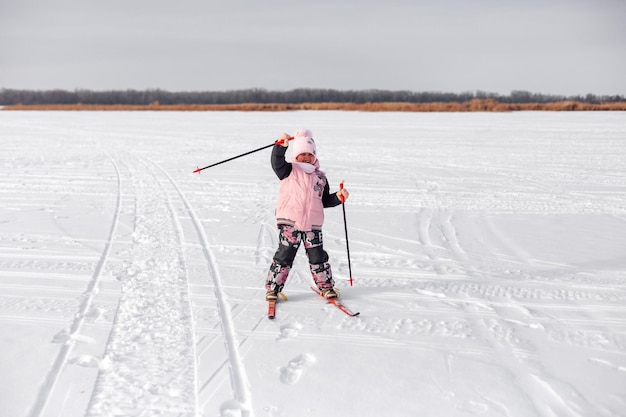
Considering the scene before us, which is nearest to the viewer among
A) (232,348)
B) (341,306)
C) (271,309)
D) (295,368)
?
(295,368)

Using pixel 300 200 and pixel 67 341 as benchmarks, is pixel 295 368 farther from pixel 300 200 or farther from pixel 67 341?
pixel 67 341

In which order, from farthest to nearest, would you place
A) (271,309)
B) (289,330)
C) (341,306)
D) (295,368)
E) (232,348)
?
1. (341,306)
2. (271,309)
3. (289,330)
4. (232,348)
5. (295,368)

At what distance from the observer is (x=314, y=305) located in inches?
186

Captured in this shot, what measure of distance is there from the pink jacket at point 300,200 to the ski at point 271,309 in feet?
2.33

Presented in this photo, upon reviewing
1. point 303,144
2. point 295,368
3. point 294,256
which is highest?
point 303,144

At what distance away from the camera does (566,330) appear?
4207mm

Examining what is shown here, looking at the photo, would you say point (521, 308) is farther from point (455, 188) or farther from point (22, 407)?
point (455, 188)

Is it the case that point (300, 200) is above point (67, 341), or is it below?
above

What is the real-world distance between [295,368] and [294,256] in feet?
4.19

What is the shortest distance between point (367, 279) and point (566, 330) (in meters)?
1.97

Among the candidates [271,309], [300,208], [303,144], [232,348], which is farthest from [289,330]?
[303,144]

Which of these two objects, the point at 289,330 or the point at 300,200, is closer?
the point at 289,330

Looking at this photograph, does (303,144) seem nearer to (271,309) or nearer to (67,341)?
(271,309)

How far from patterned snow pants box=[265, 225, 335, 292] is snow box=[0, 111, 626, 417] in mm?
257
